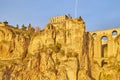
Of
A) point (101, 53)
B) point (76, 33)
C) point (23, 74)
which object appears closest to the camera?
point (23, 74)

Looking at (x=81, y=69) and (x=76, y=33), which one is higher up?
(x=76, y=33)

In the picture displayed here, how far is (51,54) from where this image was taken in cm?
7838

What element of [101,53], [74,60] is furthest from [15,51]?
[101,53]

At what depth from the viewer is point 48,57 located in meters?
77.4

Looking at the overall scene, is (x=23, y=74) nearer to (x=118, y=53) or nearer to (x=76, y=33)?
(x=76, y=33)

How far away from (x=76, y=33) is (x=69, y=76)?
352 inches

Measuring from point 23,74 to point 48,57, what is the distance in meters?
5.95

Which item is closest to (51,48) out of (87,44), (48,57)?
(48,57)

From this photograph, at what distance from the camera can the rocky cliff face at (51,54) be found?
246 ft

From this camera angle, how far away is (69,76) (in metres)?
75.9

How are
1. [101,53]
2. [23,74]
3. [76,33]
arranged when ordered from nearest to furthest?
[23,74] → [76,33] → [101,53]

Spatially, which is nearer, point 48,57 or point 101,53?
point 48,57

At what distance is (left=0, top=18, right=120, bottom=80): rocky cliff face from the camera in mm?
75062

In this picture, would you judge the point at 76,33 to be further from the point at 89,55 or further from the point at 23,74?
the point at 23,74
